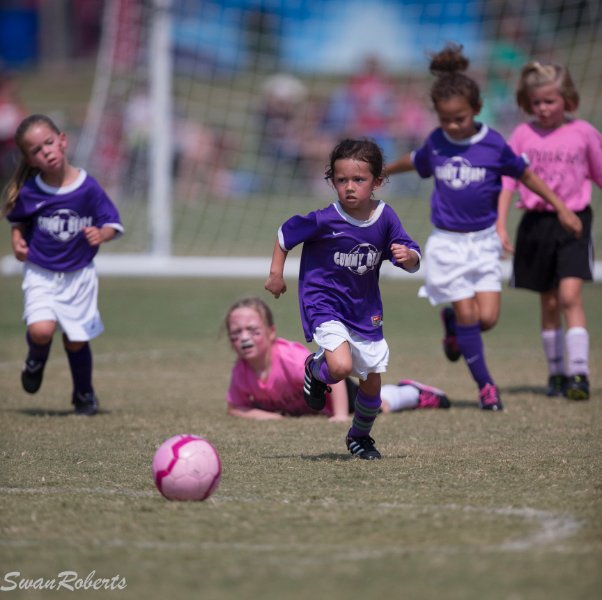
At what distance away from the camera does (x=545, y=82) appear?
24.5 ft

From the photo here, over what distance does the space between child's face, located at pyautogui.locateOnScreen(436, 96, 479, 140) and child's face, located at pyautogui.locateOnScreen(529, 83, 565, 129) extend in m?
0.62

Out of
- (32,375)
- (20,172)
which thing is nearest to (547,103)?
(20,172)

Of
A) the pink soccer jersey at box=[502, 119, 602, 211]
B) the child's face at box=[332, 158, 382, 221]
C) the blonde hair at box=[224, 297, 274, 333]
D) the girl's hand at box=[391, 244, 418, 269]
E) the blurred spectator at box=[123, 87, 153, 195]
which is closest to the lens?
the girl's hand at box=[391, 244, 418, 269]

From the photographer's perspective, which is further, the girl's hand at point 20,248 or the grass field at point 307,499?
the girl's hand at point 20,248

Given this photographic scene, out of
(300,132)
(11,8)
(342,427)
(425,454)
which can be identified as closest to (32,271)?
(342,427)

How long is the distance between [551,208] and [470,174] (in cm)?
87

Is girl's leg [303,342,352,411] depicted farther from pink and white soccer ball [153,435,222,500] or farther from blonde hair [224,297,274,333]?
blonde hair [224,297,274,333]

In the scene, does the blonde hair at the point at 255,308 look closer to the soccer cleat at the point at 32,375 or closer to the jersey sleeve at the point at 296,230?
the soccer cleat at the point at 32,375

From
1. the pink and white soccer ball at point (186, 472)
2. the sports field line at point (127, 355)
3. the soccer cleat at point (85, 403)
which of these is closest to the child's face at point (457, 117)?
the soccer cleat at point (85, 403)

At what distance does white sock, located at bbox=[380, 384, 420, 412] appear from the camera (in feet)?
23.4

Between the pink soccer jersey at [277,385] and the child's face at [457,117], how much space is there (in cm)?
160

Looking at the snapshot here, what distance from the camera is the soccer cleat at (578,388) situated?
7277 millimetres

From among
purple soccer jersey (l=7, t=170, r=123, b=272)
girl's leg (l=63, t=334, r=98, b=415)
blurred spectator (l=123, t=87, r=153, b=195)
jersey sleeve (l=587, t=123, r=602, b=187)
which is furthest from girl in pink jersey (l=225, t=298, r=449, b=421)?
blurred spectator (l=123, t=87, r=153, b=195)

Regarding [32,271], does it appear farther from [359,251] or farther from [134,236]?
[134,236]
